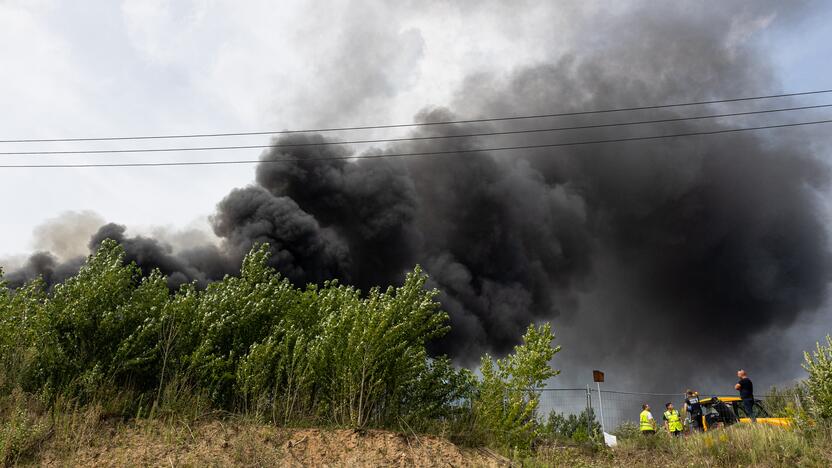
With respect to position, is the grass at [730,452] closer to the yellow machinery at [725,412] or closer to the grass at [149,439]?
the grass at [149,439]

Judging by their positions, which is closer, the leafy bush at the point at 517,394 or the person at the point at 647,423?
the leafy bush at the point at 517,394

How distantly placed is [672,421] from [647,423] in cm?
127

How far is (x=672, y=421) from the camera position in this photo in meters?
18.4

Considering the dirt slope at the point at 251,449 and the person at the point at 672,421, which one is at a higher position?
the person at the point at 672,421

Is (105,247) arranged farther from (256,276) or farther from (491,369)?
(491,369)

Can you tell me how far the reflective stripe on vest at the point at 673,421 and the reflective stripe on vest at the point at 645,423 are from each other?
95cm

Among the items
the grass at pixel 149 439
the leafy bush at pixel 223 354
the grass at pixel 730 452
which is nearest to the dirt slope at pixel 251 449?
the grass at pixel 149 439

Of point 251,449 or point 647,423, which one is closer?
point 251,449

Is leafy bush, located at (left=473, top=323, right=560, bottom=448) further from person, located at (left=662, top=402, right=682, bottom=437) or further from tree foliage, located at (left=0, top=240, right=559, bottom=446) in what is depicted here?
person, located at (left=662, top=402, right=682, bottom=437)

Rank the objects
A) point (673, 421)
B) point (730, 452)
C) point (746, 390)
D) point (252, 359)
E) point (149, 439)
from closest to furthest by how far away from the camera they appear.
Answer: point (149, 439)
point (252, 359)
point (730, 452)
point (746, 390)
point (673, 421)

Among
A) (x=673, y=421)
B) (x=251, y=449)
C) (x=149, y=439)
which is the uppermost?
(x=673, y=421)

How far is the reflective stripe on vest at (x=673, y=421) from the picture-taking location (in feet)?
59.3

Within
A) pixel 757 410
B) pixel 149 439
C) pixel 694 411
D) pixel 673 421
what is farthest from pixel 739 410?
pixel 149 439

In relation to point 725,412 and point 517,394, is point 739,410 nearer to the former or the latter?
point 725,412
